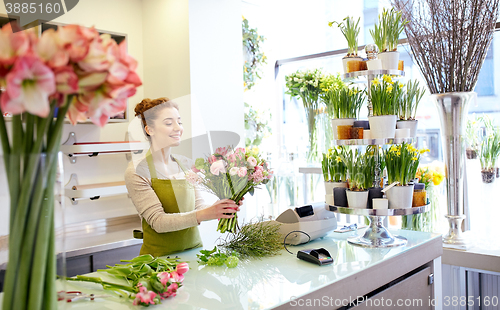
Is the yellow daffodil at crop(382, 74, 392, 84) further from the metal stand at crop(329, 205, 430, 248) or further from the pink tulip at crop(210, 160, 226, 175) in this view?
the pink tulip at crop(210, 160, 226, 175)

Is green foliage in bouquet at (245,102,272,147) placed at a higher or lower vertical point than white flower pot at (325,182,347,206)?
higher

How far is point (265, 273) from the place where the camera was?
144 cm

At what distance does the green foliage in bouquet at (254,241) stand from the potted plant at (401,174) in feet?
1.74

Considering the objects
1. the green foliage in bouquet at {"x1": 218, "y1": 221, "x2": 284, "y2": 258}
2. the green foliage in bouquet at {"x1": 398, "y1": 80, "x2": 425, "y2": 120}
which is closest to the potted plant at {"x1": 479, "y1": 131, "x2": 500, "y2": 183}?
the green foliage in bouquet at {"x1": 398, "y1": 80, "x2": 425, "y2": 120}

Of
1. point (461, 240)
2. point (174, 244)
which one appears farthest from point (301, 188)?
point (174, 244)

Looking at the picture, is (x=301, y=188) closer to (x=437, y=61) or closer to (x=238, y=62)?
(x=238, y=62)

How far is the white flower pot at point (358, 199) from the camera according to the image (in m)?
1.78

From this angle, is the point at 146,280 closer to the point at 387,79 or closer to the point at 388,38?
the point at 387,79

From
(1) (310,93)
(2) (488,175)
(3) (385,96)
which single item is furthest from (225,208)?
(1) (310,93)

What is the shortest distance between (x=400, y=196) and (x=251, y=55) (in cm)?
268

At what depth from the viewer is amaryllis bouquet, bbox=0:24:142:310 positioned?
0.62 m

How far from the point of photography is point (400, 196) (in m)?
1.76

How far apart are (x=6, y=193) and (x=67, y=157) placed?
7.78ft

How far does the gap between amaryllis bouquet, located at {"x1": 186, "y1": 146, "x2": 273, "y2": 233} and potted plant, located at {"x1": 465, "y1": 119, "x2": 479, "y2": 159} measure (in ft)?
5.96
